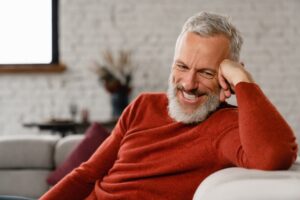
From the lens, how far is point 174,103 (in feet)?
5.18

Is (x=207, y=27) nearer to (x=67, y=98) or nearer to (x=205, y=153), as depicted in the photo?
(x=205, y=153)

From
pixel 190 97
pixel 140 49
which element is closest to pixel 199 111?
pixel 190 97

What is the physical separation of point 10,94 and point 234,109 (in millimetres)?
3696

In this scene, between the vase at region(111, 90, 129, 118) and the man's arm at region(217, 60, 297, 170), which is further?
the vase at region(111, 90, 129, 118)

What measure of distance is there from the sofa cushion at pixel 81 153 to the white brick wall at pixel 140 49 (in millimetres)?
2073

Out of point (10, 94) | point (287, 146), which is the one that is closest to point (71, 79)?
point (10, 94)

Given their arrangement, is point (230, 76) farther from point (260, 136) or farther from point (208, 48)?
point (260, 136)

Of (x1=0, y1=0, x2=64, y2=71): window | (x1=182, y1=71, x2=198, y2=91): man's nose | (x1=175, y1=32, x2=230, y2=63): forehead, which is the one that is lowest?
(x1=0, y1=0, x2=64, y2=71): window

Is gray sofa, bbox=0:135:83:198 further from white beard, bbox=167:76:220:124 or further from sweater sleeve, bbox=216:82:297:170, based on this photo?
sweater sleeve, bbox=216:82:297:170

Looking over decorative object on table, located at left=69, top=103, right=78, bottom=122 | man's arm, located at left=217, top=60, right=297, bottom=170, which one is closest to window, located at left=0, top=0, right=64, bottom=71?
decorative object on table, located at left=69, top=103, right=78, bottom=122

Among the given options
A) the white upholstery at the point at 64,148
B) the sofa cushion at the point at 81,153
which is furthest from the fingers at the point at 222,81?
the white upholstery at the point at 64,148

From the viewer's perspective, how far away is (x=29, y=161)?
2848 millimetres

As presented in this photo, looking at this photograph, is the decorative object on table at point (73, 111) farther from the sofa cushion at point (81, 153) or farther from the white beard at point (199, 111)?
the white beard at point (199, 111)

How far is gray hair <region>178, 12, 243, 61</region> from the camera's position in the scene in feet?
4.92
